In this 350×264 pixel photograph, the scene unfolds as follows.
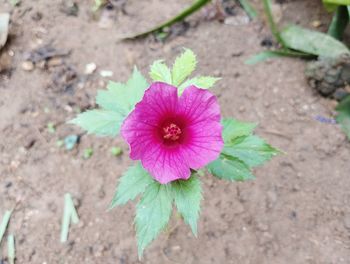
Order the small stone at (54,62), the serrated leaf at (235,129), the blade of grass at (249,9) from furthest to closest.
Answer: the blade of grass at (249,9) < the small stone at (54,62) < the serrated leaf at (235,129)

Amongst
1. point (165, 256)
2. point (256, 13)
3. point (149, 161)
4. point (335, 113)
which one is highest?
point (149, 161)

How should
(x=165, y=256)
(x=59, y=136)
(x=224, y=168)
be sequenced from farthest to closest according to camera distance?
1. (x=59, y=136)
2. (x=165, y=256)
3. (x=224, y=168)

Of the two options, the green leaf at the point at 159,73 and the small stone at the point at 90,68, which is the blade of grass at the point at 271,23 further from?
the green leaf at the point at 159,73

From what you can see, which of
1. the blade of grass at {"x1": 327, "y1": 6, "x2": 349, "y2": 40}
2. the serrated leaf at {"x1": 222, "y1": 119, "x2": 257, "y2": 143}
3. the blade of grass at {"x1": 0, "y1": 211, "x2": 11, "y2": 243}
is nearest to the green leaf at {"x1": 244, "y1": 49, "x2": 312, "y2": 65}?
the blade of grass at {"x1": 327, "y1": 6, "x2": 349, "y2": 40}

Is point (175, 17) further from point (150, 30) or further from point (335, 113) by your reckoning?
point (335, 113)

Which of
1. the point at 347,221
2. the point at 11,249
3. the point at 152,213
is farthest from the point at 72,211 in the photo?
the point at 347,221

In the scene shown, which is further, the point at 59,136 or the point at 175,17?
the point at 175,17

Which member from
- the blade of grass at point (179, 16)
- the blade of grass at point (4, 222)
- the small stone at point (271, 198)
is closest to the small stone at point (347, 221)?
the small stone at point (271, 198)

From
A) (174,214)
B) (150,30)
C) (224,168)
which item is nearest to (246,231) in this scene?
(174,214)
